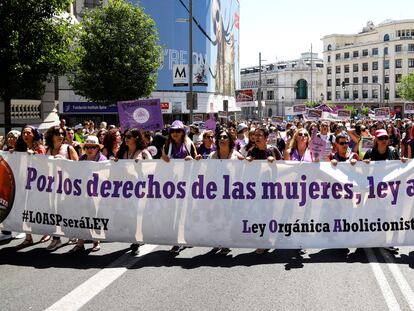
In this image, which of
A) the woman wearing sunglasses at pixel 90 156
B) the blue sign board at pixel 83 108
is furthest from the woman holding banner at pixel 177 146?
the blue sign board at pixel 83 108

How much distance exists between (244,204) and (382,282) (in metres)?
1.89

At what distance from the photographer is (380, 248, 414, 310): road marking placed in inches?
213

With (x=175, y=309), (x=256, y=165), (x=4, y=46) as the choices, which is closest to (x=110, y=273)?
(x=175, y=309)

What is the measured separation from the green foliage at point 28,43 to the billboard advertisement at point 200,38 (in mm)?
25748

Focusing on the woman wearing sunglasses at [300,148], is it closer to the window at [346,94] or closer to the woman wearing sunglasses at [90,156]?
the woman wearing sunglasses at [90,156]

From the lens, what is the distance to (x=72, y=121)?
140ft

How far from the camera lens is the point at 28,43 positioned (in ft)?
49.3

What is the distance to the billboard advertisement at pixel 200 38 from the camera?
47.5 metres

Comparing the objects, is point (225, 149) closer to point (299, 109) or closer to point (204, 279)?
point (204, 279)

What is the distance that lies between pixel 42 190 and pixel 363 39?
116978 mm

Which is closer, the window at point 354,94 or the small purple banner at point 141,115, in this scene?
the small purple banner at point 141,115

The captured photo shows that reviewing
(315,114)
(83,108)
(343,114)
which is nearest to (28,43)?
(315,114)

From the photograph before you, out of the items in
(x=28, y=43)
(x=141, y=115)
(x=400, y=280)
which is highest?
(x=28, y=43)

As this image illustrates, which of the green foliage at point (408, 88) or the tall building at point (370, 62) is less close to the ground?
the tall building at point (370, 62)
